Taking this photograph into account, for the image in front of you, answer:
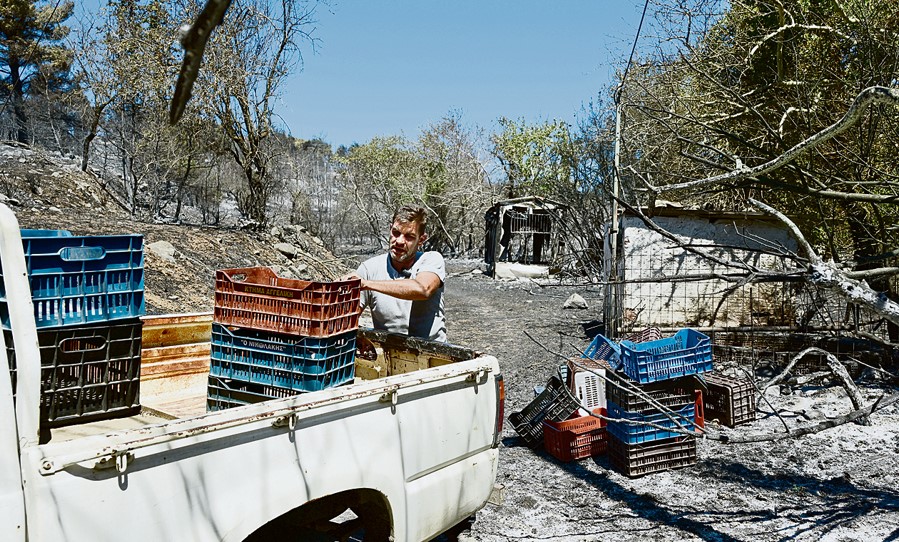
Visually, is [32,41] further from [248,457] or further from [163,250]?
[248,457]

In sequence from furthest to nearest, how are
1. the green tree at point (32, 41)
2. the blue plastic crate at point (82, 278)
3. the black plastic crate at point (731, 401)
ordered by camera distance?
the green tree at point (32, 41)
the black plastic crate at point (731, 401)
the blue plastic crate at point (82, 278)

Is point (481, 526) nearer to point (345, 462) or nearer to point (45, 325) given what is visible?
point (345, 462)

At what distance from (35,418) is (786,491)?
16.6ft

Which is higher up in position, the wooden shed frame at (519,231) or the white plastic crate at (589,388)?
the wooden shed frame at (519,231)

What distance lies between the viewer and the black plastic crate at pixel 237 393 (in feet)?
10.7

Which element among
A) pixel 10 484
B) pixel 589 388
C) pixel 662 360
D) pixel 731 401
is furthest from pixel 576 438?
pixel 10 484

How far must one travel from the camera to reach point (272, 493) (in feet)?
8.24

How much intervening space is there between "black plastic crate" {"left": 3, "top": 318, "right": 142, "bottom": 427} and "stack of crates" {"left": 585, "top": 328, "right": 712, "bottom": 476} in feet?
12.1

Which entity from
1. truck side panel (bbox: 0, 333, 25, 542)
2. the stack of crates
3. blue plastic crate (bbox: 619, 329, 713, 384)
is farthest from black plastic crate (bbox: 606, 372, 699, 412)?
truck side panel (bbox: 0, 333, 25, 542)

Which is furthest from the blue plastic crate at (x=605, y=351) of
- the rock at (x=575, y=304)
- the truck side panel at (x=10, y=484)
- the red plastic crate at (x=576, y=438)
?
the rock at (x=575, y=304)

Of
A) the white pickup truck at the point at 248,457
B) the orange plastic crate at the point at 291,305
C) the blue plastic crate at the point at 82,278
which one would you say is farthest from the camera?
the orange plastic crate at the point at 291,305

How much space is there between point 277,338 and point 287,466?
84 centimetres

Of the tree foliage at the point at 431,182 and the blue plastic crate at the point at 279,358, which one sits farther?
the tree foliage at the point at 431,182

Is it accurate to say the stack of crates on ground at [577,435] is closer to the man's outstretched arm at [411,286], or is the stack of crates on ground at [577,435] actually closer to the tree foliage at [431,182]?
the man's outstretched arm at [411,286]
